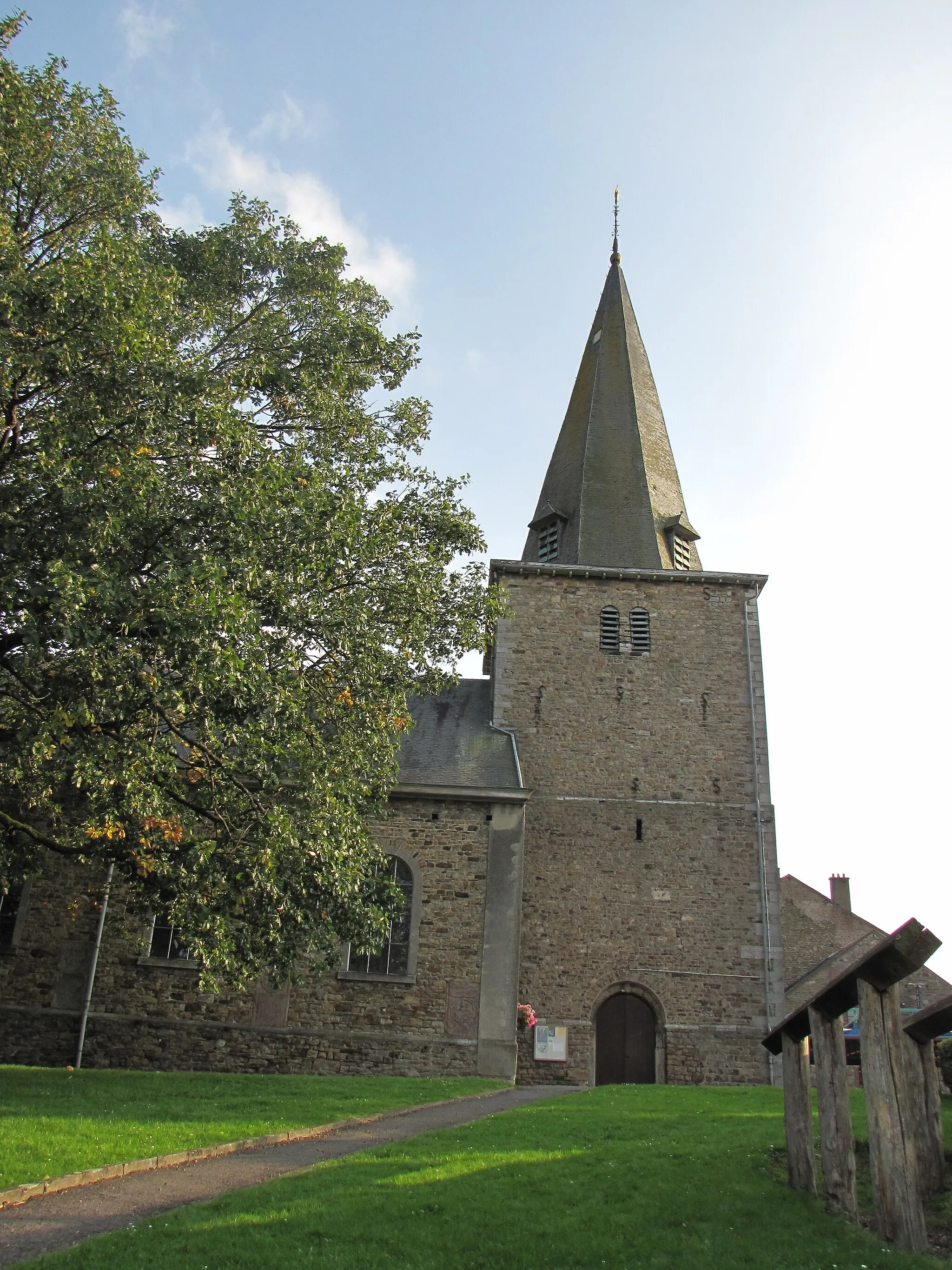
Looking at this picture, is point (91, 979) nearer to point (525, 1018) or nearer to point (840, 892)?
point (525, 1018)

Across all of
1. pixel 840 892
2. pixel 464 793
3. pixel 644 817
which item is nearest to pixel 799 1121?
pixel 464 793

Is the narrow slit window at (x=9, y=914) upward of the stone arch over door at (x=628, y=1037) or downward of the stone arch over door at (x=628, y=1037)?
upward

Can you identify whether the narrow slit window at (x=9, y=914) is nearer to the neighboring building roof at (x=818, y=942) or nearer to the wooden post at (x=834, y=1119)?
the wooden post at (x=834, y=1119)

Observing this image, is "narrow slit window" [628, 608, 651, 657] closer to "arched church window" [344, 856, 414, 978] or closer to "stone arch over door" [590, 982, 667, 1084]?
"stone arch over door" [590, 982, 667, 1084]

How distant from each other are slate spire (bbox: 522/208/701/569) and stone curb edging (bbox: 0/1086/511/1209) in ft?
47.0

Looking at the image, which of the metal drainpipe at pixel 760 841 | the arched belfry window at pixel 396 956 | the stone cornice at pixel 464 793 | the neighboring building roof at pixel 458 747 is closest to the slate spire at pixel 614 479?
the metal drainpipe at pixel 760 841

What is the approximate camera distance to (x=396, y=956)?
16.7 metres

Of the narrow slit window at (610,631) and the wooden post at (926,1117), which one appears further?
the narrow slit window at (610,631)

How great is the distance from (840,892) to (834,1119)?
34.9 metres

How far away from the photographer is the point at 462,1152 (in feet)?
25.7

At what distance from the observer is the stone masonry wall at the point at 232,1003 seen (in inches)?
634

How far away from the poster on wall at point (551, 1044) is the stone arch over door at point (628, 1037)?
1.70 feet

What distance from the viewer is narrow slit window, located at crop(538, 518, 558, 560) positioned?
22.9 m

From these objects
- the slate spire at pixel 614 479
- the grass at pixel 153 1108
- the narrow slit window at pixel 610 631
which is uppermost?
the slate spire at pixel 614 479
